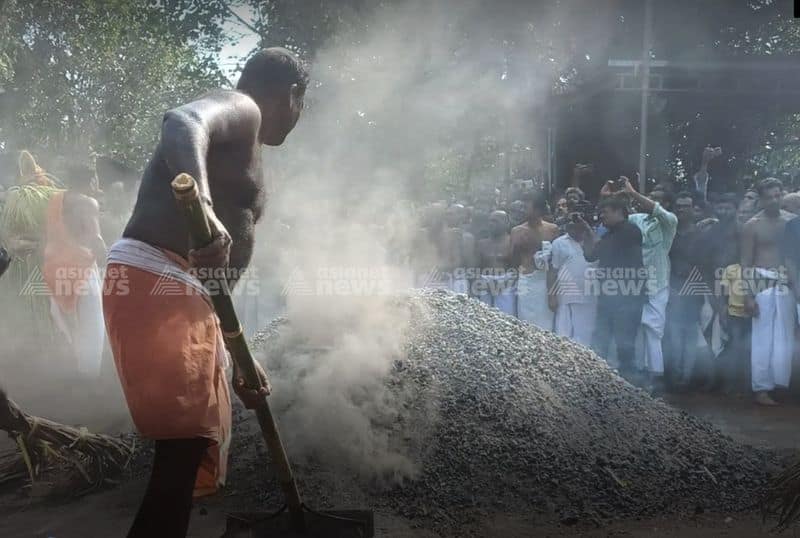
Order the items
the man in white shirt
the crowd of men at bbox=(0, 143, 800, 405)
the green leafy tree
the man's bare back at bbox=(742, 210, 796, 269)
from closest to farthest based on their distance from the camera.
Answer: the man's bare back at bbox=(742, 210, 796, 269) → the crowd of men at bbox=(0, 143, 800, 405) → the man in white shirt → the green leafy tree

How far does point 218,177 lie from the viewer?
2.67m

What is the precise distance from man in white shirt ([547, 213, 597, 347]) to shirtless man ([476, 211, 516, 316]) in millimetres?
454

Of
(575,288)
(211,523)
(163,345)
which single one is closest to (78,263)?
(211,523)

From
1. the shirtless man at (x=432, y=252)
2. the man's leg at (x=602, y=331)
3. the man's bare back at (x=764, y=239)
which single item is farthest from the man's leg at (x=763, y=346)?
the shirtless man at (x=432, y=252)

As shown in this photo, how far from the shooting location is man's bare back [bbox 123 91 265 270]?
238cm

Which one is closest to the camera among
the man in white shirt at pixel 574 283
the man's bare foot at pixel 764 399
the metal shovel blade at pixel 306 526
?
the metal shovel blade at pixel 306 526

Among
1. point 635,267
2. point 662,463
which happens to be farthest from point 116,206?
point 662,463

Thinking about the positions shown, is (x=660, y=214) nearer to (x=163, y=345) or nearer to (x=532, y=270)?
(x=532, y=270)

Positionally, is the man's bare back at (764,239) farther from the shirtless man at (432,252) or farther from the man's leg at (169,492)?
the man's leg at (169,492)

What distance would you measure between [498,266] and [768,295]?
242 cm

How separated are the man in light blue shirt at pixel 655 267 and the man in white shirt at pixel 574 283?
49 centimetres

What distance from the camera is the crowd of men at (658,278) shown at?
22.0ft

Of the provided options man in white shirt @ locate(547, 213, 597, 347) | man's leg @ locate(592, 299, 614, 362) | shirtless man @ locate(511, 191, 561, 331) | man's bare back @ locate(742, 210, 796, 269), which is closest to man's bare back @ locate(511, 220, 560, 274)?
shirtless man @ locate(511, 191, 561, 331)

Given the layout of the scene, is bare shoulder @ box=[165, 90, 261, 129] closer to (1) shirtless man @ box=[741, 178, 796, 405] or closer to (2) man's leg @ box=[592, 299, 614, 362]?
(2) man's leg @ box=[592, 299, 614, 362]
